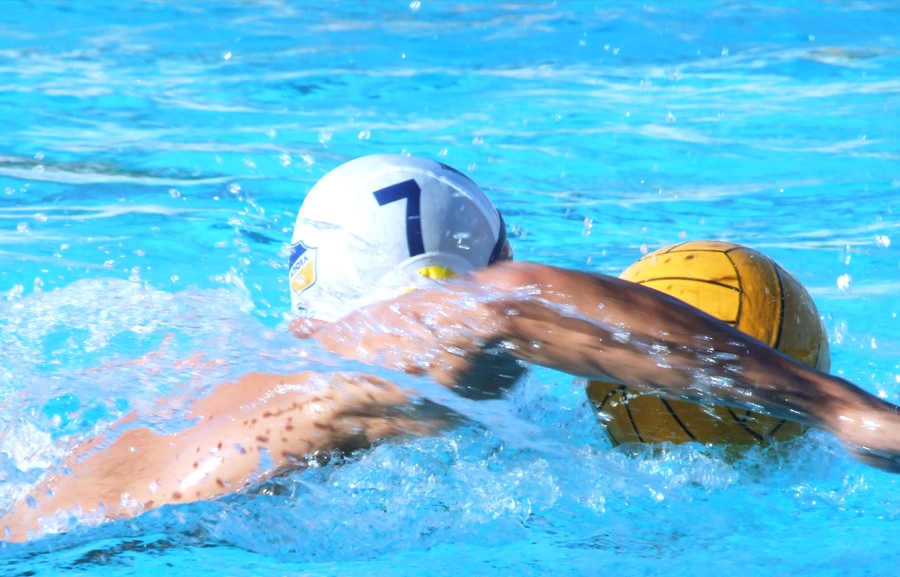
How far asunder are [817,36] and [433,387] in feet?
26.4

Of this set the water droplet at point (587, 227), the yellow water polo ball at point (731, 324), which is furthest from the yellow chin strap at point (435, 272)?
the water droplet at point (587, 227)

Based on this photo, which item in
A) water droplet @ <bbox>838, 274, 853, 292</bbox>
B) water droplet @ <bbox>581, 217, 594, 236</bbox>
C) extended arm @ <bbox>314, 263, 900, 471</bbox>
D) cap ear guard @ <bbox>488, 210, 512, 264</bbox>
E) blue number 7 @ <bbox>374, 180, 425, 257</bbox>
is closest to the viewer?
extended arm @ <bbox>314, 263, 900, 471</bbox>

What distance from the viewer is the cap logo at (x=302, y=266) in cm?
274

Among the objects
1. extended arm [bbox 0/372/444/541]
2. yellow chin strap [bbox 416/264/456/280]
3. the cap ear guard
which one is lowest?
extended arm [bbox 0/372/444/541]

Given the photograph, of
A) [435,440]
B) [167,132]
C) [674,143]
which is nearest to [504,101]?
[674,143]

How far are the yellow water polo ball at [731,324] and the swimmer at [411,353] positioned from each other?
34cm

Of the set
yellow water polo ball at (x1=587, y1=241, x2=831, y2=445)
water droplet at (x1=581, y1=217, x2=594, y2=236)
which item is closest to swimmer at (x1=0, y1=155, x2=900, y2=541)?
yellow water polo ball at (x1=587, y1=241, x2=831, y2=445)

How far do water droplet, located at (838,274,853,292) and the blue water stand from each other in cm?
2

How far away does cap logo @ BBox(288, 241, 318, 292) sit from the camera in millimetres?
2744

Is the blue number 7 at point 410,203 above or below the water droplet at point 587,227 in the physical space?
above

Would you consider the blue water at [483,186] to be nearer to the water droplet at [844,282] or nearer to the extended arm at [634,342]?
the water droplet at [844,282]

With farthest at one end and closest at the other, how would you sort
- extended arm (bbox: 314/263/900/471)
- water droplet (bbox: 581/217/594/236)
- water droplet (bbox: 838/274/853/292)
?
water droplet (bbox: 581/217/594/236)
water droplet (bbox: 838/274/853/292)
extended arm (bbox: 314/263/900/471)

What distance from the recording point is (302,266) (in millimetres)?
2777

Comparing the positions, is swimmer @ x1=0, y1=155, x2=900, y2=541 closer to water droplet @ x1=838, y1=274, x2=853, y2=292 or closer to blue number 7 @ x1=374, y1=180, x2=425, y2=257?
blue number 7 @ x1=374, y1=180, x2=425, y2=257
